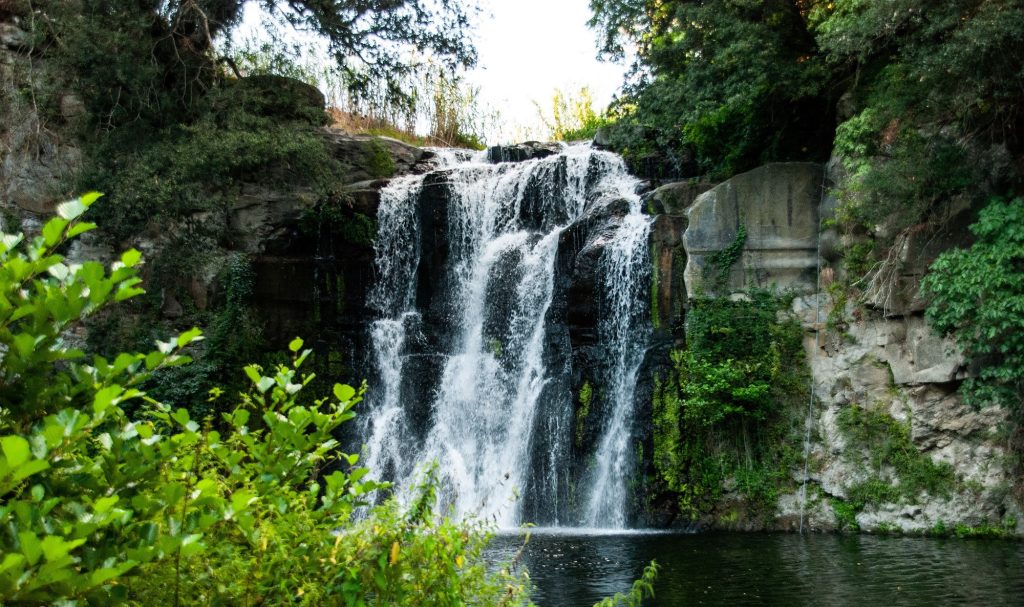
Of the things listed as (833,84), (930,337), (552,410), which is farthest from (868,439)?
(833,84)

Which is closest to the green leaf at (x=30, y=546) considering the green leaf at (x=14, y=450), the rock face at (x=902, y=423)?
the green leaf at (x=14, y=450)

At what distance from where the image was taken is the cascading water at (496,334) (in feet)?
47.5

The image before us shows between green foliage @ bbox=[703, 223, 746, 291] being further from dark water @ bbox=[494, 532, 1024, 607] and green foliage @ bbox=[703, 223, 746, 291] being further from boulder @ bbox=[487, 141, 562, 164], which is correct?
boulder @ bbox=[487, 141, 562, 164]

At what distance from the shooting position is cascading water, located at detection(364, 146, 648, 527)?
570 inches

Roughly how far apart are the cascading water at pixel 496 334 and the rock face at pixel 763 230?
106 centimetres

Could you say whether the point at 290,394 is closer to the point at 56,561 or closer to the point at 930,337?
the point at 56,561

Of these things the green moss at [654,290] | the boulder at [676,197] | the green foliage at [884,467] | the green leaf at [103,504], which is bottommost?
the green foliage at [884,467]

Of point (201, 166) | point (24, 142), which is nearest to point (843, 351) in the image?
point (201, 166)

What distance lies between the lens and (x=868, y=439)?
12984 millimetres

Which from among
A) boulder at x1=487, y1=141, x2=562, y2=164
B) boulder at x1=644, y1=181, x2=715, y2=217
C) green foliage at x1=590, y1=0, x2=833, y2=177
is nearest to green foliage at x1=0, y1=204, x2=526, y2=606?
green foliage at x1=590, y1=0, x2=833, y2=177

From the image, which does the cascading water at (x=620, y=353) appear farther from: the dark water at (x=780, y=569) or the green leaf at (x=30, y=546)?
the green leaf at (x=30, y=546)

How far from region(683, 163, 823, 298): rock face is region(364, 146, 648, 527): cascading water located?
106cm

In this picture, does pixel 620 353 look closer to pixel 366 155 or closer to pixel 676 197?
pixel 676 197

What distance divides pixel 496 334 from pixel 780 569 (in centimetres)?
775
